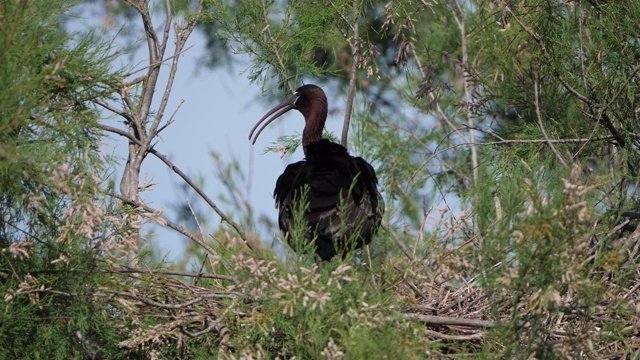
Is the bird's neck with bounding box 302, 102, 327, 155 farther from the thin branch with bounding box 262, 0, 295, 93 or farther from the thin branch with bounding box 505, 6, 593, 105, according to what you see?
the thin branch with bounding box 505, 6, 593, 105

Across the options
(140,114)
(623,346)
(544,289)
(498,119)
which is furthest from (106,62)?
(498,119)

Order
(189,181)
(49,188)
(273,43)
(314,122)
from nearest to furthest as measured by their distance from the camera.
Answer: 1. (49,188)
2. (189,181)
3. (273,43)
4. (314,122)

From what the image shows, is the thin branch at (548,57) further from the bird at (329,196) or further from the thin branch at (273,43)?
the thin branch at (273,43)

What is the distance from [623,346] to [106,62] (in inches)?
128

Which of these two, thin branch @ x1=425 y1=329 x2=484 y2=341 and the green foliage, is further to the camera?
thin branch @ x1=425 y1=329 x2=484 y2=341

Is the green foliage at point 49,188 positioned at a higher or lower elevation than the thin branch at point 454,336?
higher

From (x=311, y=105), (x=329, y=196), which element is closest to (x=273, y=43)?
(x=311, y=105)

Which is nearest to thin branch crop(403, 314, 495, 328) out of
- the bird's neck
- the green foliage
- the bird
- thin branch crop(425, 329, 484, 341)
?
thin branch crop(425, 329, 484, 341)

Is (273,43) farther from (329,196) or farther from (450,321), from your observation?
(450,321)

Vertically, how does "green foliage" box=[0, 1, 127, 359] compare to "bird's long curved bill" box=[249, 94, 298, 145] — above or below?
below

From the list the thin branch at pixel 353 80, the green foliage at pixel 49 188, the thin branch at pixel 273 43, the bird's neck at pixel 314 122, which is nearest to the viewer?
the green foliage at pixel 49 188

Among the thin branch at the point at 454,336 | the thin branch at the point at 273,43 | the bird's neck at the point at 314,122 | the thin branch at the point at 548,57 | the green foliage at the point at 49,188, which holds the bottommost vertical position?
the thin branch at the point at 454,336

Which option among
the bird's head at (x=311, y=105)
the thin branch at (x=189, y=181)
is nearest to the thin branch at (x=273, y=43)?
the bird's head at (x=311, y=105)

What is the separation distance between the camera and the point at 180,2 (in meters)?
8.33
